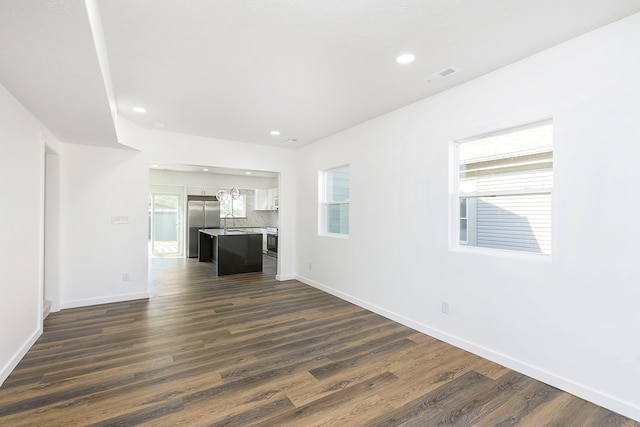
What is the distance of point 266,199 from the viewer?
9.83 meters

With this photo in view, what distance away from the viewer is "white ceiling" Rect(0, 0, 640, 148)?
6.05 feet

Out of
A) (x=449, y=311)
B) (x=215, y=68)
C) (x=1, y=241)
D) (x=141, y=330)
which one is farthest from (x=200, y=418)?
(x=215, y=68)

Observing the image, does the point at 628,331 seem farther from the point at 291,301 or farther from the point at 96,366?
the point at 96,366

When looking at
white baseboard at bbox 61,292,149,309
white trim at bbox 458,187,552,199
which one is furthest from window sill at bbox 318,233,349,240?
white baseboard at bbox 61,292,149,309

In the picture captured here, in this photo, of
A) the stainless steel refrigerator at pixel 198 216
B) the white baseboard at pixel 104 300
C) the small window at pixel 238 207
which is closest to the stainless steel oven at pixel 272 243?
the small window at pixel 238 207

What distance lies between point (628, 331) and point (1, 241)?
4.64m

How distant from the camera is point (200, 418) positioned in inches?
75.0

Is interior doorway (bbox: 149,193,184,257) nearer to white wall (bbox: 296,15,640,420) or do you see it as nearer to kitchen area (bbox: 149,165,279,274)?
kitchen area (bbox: 149,165,279,274)

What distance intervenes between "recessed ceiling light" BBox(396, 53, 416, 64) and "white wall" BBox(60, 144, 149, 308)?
4016mm

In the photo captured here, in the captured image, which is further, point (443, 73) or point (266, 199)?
point (266, 199)

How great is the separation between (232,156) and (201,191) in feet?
14.2

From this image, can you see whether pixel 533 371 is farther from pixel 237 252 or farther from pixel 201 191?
pixel 201 191

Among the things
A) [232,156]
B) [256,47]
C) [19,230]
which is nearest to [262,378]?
[19,230]

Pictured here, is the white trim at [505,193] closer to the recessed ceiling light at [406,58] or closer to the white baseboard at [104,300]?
the recessed ceiling light at [406,58]
